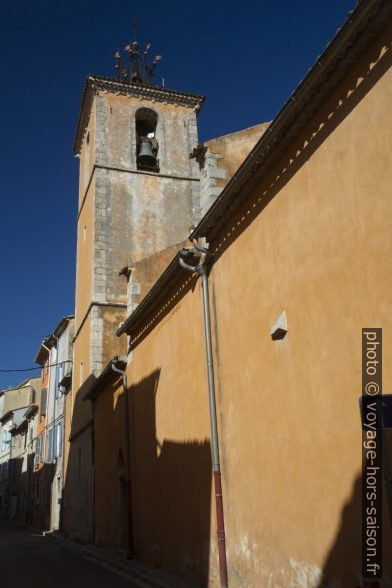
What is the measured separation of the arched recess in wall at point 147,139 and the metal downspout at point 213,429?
11.7 metres

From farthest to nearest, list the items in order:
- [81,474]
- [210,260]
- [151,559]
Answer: [81,474] → [151,559] → [210,260]

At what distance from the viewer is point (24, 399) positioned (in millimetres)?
46406

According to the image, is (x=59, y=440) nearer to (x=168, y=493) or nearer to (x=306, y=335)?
(x=168, y=493)

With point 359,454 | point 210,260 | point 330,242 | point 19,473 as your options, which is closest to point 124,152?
point 210,260

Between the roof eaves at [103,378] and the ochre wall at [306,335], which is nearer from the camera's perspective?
the ochre wall at [306,335]

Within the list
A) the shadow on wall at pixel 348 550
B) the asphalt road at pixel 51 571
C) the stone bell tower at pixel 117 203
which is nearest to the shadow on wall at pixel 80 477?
the stone bell tower at pixel 117 203

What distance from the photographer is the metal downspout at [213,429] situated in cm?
771

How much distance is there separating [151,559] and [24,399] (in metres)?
37.4

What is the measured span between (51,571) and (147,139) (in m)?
14.7

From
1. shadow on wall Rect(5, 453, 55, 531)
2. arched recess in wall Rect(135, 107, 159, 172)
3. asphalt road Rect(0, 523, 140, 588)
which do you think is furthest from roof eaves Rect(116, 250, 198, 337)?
shadow on wall Rect(5, 453, 55, 531)

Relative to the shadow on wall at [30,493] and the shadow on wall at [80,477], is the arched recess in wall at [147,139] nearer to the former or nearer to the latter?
the shadow on wall at [80,477]

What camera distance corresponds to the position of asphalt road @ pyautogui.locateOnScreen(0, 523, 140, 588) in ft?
33.0

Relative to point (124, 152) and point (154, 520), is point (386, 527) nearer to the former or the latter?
point (154, 520)

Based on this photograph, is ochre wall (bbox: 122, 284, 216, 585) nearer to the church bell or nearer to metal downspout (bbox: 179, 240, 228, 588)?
metal downspout (bbox: 179, 240, 228, 588)
